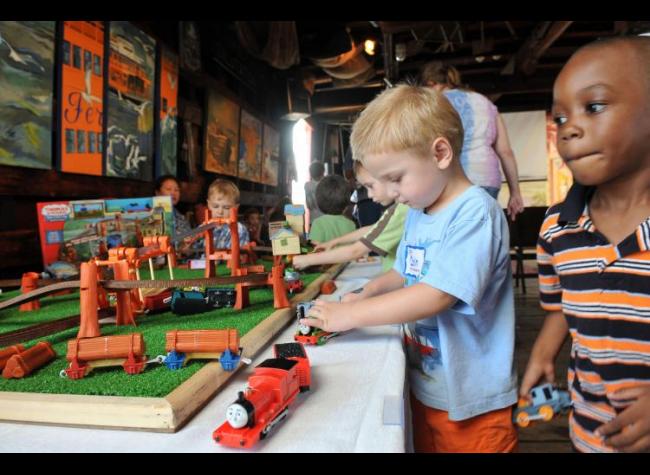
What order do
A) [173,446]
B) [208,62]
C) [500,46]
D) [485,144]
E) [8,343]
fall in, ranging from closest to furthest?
[173,446] → [8,343] → [485,144] → [208,62] → [500,46]

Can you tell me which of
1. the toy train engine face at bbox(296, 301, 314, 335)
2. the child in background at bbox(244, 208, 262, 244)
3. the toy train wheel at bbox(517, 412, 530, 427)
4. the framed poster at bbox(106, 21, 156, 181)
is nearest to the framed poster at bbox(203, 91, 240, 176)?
the child in background at bbox(244, 208, 262, 244)

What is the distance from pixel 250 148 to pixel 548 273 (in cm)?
488

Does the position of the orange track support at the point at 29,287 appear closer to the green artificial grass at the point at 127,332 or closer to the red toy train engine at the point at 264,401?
the green artificial grass at the point at 127,332

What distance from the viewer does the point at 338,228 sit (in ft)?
8.77

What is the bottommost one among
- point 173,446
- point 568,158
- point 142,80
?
point 173,446

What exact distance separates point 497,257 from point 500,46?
639 centimetres

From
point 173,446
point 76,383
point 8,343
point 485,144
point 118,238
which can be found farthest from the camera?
point 485,144

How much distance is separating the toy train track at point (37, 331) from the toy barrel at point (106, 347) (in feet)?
0.84

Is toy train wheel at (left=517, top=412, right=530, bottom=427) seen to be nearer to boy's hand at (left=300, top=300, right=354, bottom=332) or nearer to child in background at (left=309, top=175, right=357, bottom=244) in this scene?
boy's hand at (left=300, top=300, right=354, bottom=332)

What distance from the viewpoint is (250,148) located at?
5492 millimetres

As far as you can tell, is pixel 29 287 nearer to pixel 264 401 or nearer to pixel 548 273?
pixel 264 401

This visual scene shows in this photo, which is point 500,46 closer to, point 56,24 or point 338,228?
point 338,228

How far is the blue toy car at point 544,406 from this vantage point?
79 centimetres

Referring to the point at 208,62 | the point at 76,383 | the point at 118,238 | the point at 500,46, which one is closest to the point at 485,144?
the point at 118,238
